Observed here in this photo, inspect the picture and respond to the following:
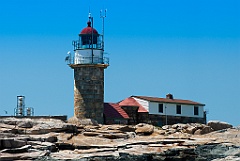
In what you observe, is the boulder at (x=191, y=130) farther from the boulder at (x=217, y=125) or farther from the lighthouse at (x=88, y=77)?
the lighthouse at (x=88, y=77)

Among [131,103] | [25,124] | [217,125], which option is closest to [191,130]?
[217,125]

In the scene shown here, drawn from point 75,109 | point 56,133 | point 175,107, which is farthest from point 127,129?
point 175,107

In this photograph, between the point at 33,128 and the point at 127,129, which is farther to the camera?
the point at 127,129

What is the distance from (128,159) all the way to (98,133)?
5.61 meters

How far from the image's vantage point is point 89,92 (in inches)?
1634

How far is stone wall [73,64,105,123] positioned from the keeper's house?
1524 millimetres

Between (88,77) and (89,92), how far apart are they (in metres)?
1.17

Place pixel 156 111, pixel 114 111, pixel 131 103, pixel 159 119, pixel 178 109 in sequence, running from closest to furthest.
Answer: pixel 114 111
pixel 159 119
pixel 156 111
pixel 131 103
pixel 178 109

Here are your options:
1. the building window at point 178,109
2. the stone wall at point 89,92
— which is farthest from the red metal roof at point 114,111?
the building window at point 178,109

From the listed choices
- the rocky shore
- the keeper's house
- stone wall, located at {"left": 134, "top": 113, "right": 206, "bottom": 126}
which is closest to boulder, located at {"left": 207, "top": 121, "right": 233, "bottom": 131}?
the rocky shore

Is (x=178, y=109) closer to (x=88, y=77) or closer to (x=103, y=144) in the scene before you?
(x=88, y=77)

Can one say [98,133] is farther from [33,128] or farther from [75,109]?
[75,109]

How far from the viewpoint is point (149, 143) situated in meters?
26.3

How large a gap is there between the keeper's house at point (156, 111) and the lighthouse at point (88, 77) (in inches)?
68.1
